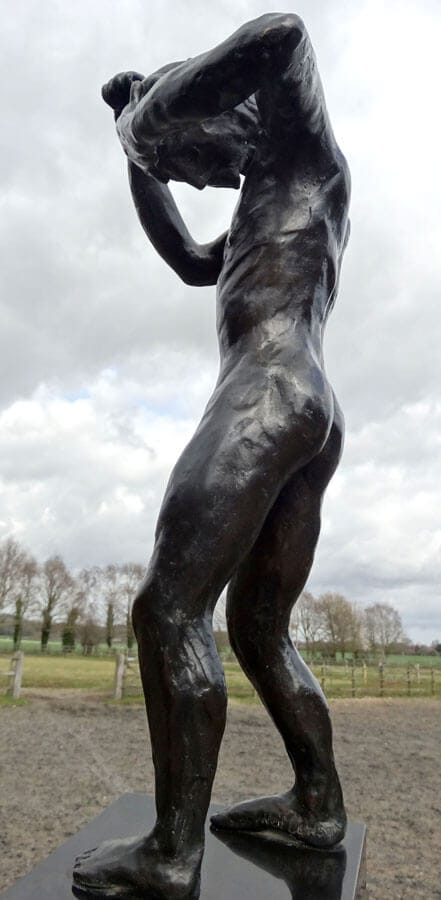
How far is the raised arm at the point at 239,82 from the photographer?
1.88 metres

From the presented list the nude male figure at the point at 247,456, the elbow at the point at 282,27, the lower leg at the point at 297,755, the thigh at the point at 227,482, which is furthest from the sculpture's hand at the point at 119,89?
the lower leg at the point at 297,755

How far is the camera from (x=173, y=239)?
2.86 metres

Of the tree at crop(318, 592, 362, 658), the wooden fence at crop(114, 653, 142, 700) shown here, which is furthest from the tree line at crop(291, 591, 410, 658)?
the wooden fence at crop(114, 653, 142, 700)

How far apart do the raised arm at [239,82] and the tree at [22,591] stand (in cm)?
4002

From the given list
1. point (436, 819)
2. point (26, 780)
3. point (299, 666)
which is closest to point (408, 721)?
point (436, 819)

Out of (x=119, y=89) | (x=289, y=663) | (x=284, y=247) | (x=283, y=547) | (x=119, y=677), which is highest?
(x=119, y=89)

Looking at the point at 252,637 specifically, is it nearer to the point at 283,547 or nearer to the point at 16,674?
the point at 283,547

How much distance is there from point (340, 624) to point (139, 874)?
4519 cm

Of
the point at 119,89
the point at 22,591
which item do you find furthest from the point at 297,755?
the point at 22,591

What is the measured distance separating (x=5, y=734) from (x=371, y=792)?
654 centimetres

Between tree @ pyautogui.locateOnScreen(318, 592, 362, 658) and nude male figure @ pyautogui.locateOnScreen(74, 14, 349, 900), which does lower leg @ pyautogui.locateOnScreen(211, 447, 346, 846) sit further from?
tree @ pyautogui.locateOnScreen(318, 592, 362, 658)

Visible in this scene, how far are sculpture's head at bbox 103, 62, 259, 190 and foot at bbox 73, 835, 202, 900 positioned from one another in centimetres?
211

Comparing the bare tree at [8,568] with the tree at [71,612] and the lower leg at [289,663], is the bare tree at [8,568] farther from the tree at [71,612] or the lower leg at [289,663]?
the lower leg at [289,663]

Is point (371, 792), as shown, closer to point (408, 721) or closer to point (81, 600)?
point (408, 721)
